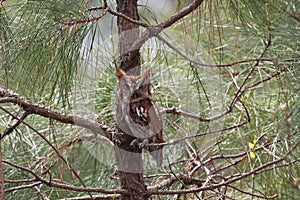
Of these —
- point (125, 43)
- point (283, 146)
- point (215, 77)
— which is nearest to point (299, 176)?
point (283, 146)

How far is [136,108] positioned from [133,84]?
40 millimetres

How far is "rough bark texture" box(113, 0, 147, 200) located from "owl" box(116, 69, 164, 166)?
0.04ft

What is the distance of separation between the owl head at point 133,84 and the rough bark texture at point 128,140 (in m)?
0.02

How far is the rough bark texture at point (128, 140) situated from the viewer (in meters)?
0.73

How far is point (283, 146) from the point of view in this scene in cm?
100

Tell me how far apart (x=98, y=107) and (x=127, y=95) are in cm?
30

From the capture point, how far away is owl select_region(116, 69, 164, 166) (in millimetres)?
732

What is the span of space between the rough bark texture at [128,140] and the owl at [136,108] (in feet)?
0.04

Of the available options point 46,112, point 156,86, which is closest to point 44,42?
point 46,112

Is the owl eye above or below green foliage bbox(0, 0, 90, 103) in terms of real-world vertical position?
below

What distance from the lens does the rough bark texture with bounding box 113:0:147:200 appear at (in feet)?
2.39

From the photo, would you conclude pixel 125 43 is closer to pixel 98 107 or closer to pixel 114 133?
pixel 114 133

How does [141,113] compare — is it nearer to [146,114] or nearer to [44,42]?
[146,114]

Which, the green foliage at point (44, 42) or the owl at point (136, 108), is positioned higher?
the green foliage at point (44, 42)
